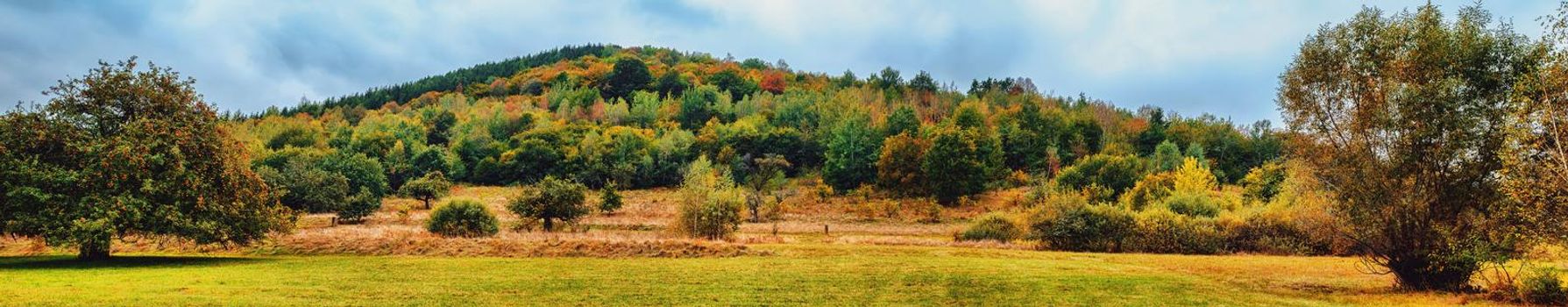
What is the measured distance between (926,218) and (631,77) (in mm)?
124427

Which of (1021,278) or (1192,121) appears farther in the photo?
(1192,121)

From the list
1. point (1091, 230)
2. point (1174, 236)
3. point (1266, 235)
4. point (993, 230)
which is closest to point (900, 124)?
point (993, 230)

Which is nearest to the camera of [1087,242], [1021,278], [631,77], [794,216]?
[1021,278]

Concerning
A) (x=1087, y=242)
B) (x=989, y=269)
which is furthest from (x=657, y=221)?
(x=989, y=269)

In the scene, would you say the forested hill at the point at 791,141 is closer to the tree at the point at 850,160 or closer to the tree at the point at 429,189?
the tree at the point at 850,160

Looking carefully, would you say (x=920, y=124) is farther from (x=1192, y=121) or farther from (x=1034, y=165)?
(x=1192, y=121)

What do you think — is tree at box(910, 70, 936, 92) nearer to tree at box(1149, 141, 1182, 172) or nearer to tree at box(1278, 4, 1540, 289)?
tree at box(1149, 141, 1182, 172)

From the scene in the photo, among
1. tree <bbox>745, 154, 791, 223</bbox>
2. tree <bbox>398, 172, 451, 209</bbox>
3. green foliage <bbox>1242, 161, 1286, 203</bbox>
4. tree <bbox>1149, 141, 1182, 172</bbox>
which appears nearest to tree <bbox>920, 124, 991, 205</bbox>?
tree <bbox>745, 154, 791, 223</bbox>

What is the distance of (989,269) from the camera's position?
2403 cm

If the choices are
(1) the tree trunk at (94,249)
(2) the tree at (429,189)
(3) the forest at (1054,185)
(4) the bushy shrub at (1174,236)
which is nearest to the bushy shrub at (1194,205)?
(3) the forest at (1054,185)

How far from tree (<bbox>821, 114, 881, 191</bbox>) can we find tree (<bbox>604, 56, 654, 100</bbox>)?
3365 inches

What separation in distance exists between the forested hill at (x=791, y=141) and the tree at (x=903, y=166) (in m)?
0.16

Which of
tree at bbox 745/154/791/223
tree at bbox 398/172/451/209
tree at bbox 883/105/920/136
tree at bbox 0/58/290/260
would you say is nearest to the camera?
tree at bbox 0/58/290/260

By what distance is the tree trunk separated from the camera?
23219mm
